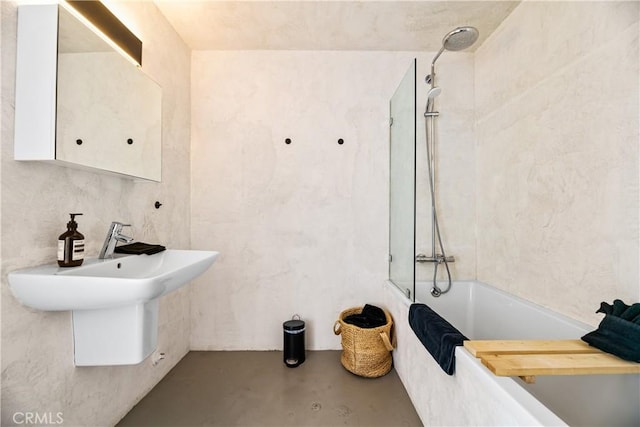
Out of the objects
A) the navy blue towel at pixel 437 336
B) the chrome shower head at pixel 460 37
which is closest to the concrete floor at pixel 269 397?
the navy blue towel at pixel 437 336

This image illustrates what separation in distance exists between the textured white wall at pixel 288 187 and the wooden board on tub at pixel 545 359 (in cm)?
122

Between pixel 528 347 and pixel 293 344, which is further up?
pixel 528 347

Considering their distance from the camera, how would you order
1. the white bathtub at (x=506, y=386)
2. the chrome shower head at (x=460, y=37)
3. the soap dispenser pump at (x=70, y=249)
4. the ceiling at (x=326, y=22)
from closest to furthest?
the white bathtub at (x=506, y=386)
the soap dispenser pump at (x=70, y=249)
the chrome shower head at (x=460, y=37)
the ceiling at (x=326, y=22)

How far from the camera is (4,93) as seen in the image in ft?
2.94

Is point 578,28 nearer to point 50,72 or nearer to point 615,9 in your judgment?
point 615,9

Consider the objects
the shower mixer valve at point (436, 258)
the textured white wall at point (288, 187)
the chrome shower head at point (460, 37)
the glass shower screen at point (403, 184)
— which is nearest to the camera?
the chrome shower head at point (460, 37)

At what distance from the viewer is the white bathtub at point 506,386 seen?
0.76 meters

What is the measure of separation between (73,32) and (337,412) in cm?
214

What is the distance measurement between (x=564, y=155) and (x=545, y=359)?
106 cm

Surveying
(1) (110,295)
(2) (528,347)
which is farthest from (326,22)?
(2) (528,347)

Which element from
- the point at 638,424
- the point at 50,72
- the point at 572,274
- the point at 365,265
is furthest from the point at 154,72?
the point at 638,424

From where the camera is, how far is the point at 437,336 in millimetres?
1115

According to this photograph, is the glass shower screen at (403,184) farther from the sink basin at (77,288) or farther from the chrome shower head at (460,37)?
the sink basin at (77,288)

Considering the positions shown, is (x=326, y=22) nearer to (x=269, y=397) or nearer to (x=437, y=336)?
(x=437, y=336)
